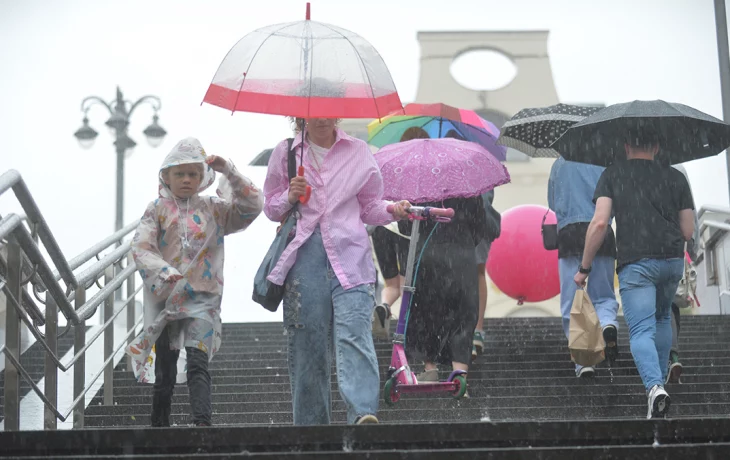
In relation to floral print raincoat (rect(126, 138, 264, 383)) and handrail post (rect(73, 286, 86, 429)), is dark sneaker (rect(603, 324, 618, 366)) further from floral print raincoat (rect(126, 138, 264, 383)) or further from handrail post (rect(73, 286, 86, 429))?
handrail post (rect(73, 286, 86, 429))

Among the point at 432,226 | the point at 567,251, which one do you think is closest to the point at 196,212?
the point at 432,226

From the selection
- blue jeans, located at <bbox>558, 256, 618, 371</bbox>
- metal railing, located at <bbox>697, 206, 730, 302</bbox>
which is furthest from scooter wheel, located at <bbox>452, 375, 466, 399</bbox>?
metal railing, located at <bbox>697, 206, 730, 302</bbox>

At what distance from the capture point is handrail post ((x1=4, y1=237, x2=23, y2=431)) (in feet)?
19.0

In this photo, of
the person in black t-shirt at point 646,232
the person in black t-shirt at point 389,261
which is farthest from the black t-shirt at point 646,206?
the person in black t-shirt at point 389,261

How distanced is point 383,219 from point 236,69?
1029mm

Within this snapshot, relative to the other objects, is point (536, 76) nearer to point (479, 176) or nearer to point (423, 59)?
point (423, 59)

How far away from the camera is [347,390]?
17.7ft

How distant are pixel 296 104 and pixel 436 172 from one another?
75.7 inches

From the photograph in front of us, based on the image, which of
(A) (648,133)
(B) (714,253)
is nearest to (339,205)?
(A) (648,133)

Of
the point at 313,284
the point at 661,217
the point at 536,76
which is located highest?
the point at 536,76

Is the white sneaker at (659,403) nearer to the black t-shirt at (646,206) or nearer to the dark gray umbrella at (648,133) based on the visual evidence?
the black t-shirt at (646,206)

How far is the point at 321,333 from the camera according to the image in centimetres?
554

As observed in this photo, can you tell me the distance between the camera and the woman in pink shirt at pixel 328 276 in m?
5.45

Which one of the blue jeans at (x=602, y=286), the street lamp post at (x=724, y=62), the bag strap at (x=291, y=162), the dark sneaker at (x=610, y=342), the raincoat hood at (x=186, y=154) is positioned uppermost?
the street lamp post at (x=724, y=62)
